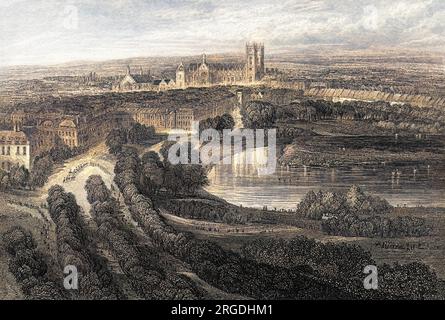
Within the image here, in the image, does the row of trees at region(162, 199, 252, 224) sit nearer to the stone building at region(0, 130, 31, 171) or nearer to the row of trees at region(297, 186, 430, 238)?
the row of trees at region(297, 186, 430, 238)

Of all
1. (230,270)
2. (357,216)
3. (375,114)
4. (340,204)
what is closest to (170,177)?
(230,270)

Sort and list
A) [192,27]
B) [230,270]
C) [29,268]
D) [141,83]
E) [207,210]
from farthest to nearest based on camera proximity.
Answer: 1. [141,83]
2. [192,27]
3. [207,210]
4. [29,268]
5. [230,270]

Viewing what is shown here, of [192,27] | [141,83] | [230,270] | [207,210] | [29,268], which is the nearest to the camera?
[230,270]

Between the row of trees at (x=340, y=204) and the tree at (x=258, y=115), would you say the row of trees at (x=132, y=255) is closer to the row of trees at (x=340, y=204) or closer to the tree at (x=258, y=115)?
the row of trees at (x=340, y=204)

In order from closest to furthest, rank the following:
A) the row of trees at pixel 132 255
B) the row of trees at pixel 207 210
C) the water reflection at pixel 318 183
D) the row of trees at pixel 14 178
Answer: the row of trees at pixel 132 255 < the water reflection at pixel 318 183 < the row of trees at pixel 207 210 < the row of trees at pixel 14 178

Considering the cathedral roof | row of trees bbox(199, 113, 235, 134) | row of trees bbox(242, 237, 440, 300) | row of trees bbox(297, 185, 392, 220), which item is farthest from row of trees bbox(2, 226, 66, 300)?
row of trees bbox(297, 185, 392, 220)

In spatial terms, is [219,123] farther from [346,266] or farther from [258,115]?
[346,266]

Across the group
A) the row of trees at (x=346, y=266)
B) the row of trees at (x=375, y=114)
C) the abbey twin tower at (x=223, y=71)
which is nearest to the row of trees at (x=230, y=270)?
the row of trees at (x=346, y=266)
